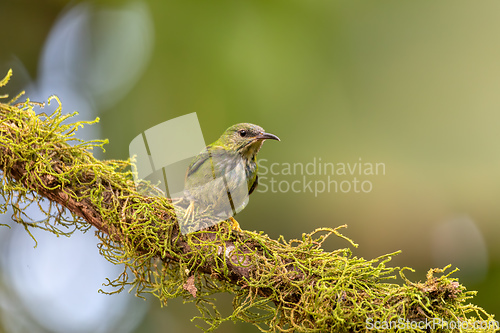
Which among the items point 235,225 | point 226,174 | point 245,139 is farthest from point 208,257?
point 245,139

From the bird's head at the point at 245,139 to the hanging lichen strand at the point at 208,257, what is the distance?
95cm

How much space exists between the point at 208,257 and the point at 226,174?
92 cm

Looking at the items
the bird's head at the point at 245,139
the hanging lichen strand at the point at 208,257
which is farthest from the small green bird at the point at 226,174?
the hanging lichen strand at the point at 208,257

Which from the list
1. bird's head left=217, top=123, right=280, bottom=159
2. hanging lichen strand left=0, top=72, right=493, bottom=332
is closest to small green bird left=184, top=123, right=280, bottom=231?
bird's head left=217, top=123, right=280, bottom=159

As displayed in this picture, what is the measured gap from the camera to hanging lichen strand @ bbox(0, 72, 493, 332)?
1.92 m

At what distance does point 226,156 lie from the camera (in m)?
3.19

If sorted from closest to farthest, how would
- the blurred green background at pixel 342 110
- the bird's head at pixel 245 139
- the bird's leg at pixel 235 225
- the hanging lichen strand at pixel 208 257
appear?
the hanging lichen strand at pixel 208 257
the bird's leg at pixel 235 225
the bird's head at pixel 245 139
the blurred green background at pixel 342 110

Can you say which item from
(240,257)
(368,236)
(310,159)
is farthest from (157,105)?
(240,257)

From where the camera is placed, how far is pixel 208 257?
2.23 m

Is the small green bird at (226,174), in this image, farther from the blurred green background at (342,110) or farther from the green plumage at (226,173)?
the blurred green background at (342,110)

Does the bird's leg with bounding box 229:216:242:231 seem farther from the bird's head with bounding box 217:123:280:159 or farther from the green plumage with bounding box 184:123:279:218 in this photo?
the bird's head with bounding box 217:123:280:159

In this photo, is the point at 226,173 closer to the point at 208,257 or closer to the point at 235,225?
the point at 235,225

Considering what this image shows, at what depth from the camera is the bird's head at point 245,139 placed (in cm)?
330

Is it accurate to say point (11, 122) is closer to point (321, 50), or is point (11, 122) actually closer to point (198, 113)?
point (198, 113)
